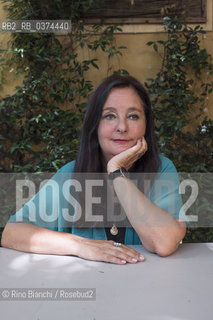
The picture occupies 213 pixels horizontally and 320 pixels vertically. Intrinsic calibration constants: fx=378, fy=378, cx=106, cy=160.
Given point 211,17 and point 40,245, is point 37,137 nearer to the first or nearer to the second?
point 211,17

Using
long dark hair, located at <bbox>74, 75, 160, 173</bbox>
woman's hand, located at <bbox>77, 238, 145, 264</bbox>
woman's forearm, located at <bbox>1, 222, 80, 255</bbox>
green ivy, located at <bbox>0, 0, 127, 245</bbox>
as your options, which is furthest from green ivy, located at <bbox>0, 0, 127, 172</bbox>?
woman's hand, located at <bbox>77, 238, 145, 264</bbox>

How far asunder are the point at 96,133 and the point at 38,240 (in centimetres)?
63

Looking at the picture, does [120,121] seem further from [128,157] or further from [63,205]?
[63,205]

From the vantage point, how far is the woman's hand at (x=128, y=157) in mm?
1710

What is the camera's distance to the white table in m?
0.92

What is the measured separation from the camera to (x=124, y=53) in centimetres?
352

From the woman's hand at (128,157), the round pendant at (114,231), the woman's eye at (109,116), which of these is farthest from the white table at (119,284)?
the woman's eye at (109,116)

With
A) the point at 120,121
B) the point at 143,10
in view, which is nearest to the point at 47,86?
the point at 143,10

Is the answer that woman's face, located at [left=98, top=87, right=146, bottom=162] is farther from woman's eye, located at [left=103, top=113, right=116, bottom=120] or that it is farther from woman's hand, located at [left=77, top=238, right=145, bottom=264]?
woman's hand, located at [left=77, top=238, right=145, bottom=264]

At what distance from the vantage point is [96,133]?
6.07 ft

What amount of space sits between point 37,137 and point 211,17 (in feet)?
6.33

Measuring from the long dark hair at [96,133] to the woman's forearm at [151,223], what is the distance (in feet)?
0.97

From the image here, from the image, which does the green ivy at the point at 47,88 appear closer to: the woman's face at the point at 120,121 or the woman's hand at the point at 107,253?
the woman's face at the point at 120,121

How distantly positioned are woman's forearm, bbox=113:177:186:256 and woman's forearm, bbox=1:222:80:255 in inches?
10.0
